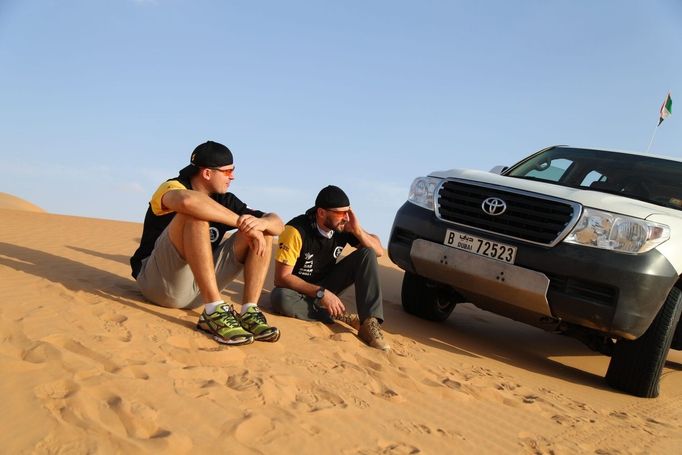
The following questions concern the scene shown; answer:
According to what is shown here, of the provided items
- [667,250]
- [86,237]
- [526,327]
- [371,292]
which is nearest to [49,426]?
[371,292]

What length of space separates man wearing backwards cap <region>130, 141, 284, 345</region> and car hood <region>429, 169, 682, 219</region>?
73.0 inches

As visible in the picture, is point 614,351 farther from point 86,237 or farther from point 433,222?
point 86,237

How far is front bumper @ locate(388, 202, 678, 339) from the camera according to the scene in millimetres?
4109

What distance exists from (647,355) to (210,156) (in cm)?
346

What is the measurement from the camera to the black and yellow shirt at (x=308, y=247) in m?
4.80

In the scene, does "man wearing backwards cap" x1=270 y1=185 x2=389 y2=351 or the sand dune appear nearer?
"man wearing backwards cap" x1=270 y1=185 x2=389 y2=351

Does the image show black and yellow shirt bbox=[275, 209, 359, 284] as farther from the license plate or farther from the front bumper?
the license plate

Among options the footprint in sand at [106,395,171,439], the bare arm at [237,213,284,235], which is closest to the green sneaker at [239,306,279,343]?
the bare arm at [237,213,284,235]

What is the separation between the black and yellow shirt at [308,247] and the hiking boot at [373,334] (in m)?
0.74

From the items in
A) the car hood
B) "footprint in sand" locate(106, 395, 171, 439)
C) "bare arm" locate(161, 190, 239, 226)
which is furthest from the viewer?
the car hood

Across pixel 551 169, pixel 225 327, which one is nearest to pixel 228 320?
pixel 225 327

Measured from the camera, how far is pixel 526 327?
741 cm

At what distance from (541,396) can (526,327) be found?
3.43 meters

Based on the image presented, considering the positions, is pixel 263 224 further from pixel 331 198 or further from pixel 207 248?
pixel 331 198
